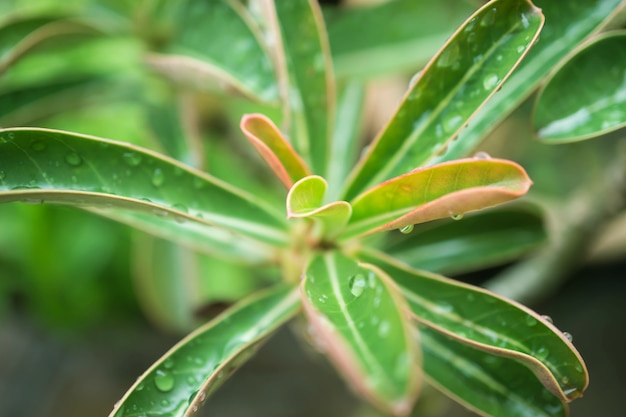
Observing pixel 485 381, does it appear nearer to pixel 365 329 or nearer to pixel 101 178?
pixel 365 329

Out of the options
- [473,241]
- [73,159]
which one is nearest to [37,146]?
[73,159]

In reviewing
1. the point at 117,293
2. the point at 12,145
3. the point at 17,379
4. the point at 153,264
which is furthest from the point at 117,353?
the point at 12,145

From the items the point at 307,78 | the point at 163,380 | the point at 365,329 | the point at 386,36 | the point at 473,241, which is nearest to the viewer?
the point at 365,329

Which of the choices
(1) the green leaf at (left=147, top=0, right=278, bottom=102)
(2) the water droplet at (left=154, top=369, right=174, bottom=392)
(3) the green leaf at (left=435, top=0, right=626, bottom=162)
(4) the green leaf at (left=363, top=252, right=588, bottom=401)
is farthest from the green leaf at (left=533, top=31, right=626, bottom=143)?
(2) the water droplet at (left=154, top=369, right=174, bottom=392)

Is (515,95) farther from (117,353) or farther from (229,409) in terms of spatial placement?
(117,353)

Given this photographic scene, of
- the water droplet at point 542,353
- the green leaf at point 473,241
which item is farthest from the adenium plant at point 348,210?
the green leaf at point 473,241

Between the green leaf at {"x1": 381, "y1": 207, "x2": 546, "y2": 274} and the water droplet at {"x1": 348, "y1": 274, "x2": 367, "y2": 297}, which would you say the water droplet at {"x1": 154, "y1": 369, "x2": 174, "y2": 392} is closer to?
Result: the water droplet at {"x1": 348, "y1": 274, "x2": 367, "y2": 297}
